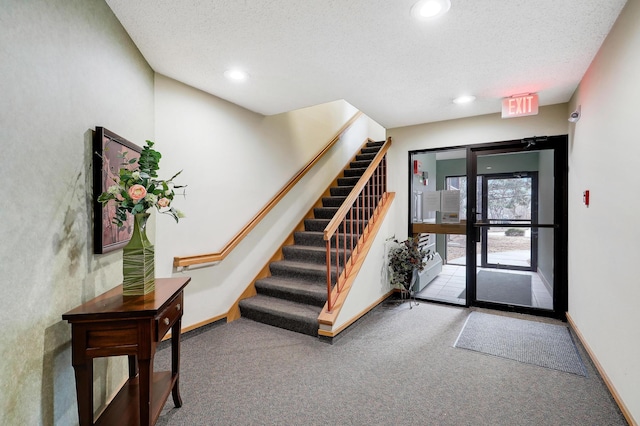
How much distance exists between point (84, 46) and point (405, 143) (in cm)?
369

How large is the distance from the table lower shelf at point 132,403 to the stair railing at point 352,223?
1.45 metres

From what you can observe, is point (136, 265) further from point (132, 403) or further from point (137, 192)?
point (132, 403)

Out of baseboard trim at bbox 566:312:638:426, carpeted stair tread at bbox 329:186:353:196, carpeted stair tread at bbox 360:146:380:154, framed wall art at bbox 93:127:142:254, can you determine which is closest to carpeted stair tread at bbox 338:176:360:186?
carpeted stair tread at bbox 329:186:353:196

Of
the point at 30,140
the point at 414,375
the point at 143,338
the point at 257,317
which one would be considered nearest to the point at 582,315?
the point at 414,375

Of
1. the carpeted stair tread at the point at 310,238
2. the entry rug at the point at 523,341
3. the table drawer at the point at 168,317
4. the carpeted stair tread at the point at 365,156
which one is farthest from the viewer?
the carpeted stair tread at the point at 365,156

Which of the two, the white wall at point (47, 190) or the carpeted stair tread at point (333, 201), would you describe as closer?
the white wall at point (47, 190)

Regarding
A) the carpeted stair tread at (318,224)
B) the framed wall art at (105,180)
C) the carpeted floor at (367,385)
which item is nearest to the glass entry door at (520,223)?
the carpeted floor at (367,385)

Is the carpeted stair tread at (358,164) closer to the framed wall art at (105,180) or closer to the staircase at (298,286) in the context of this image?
the staircase at (298,286)

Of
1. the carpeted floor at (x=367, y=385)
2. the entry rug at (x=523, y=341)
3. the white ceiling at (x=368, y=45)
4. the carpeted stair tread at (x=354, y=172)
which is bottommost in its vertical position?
the carpeted floor at (x=367, y=385)

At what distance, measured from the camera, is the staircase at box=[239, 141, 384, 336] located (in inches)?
122

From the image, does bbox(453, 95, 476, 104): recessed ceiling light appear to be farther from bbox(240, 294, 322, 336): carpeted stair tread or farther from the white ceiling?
bbox(240, 294, 322, 336): carpeted stair tread

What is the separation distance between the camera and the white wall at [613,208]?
171cm

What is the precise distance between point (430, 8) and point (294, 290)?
278cm

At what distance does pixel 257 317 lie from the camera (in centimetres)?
331
